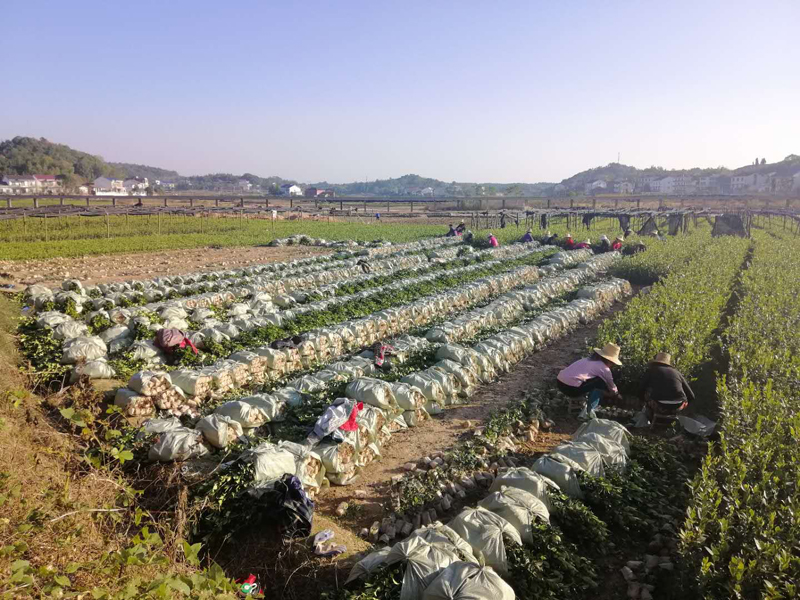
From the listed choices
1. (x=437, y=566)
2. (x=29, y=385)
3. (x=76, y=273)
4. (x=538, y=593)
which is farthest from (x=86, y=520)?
(x=76, y=273)

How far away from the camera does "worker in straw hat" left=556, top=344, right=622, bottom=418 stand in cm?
878

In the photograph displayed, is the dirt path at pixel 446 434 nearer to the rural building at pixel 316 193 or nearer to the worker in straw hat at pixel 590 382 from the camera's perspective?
the worker in straw hat at pixel 590 382

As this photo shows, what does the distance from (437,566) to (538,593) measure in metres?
1.01

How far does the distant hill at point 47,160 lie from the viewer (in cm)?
10331

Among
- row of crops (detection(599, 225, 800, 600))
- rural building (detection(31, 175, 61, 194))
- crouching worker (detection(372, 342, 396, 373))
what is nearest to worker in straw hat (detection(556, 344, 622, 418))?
row of crops (detection(599, 225, 800, 600))

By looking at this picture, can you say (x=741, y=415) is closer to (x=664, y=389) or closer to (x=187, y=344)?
(x=664, y=389)

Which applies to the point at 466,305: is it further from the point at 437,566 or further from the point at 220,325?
the point at 437,566

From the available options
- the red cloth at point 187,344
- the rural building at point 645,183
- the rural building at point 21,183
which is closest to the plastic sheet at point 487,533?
the red cloth at point 187,344

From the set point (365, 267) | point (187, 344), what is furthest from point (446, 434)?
point (365, 267)

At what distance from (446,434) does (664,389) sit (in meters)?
3.63

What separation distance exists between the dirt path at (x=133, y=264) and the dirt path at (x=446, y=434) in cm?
1509

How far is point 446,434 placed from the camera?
8.44 m

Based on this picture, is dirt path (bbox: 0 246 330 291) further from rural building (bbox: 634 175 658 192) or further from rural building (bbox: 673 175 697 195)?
rural building (bbox: 634 175 658 192)

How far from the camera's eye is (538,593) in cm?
455
